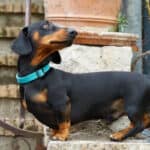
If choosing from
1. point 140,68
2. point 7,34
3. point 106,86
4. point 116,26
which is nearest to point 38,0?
point 7,34

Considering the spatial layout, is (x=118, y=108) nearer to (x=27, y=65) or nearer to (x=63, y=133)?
(x=63, y=133)

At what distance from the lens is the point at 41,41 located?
238 cm

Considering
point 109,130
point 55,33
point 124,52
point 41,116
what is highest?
point 55,33

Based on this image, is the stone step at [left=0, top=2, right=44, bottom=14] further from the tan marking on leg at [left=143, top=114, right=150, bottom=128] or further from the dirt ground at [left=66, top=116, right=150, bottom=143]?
the tan marking on leg at [left=143, top=114, right=150, bottom=128]

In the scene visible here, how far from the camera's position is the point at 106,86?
8.20 feet

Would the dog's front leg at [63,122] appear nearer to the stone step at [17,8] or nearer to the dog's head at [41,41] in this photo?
the dog's head at [41,41]

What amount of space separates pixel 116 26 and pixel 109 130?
0.73 metres

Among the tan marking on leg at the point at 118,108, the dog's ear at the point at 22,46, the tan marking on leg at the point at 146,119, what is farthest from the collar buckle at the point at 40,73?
the tan marking on leg at the point at 146,119

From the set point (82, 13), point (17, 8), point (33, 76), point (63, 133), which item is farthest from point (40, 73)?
point (17, 8)

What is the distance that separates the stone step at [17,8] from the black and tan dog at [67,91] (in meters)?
1.79

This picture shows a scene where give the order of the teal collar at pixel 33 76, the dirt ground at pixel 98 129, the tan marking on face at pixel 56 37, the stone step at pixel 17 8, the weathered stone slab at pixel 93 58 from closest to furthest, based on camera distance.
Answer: the tan marking on face at pixel 56 37
the teal collar at pixel 33 76
the dirt ground at pixel 98 129
the weathered stone slab at pixel 93 58
the stone step at pixel 17 8

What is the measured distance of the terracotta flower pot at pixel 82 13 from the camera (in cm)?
298

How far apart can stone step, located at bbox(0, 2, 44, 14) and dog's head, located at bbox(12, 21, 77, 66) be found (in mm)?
1835

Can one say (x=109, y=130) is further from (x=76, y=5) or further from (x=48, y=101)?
(x=76, y=5)
